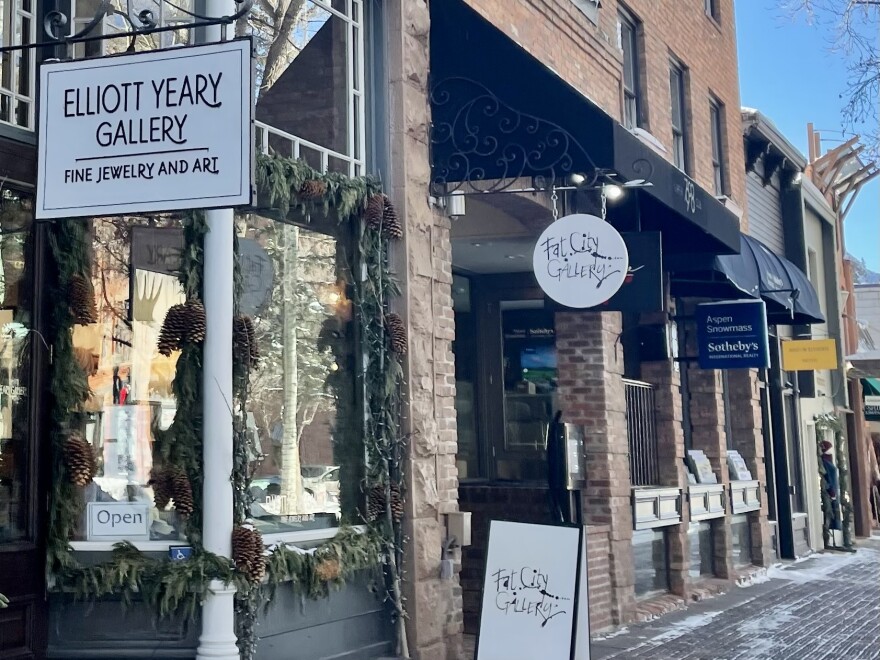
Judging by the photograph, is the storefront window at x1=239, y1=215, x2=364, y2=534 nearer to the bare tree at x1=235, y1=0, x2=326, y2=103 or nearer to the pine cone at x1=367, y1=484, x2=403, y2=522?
the pine cone at x1=367, y1=484, x2=403, y2=522

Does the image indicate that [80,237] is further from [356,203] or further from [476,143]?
[476,143]

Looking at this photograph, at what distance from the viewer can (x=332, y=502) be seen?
694cm

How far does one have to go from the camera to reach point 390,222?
7.30 metres

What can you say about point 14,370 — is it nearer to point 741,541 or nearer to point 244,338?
point 244,338

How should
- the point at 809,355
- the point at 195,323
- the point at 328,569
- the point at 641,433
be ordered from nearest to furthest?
the point at 195,323 < the point at 328,569 < the point at 641,433 < the point at 809,355

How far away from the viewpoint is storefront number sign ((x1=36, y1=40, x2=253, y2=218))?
4664mm

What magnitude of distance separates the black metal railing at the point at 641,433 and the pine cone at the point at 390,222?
14.3 ft

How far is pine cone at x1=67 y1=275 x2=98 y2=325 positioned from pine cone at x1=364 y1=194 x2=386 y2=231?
2008 mm

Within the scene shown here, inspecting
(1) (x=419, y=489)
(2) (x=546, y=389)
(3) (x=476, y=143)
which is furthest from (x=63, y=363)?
(2) (x=546, y=389)

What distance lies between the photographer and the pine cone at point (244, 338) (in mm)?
6055

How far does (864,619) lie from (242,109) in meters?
8.73

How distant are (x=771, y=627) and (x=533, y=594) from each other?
4.87 m

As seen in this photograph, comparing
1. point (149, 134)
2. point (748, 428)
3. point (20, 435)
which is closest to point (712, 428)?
point (748, 428)

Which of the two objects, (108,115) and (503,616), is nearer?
(108,115)
